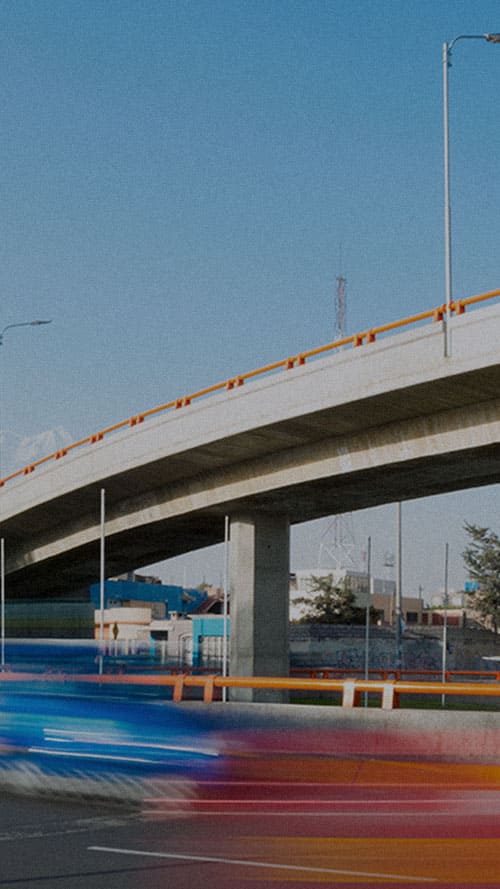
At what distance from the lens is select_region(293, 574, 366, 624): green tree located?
315 feet

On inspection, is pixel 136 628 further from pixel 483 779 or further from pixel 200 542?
pixel 483 779

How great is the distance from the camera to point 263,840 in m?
9.67

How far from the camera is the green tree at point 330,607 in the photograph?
95875 millimetres

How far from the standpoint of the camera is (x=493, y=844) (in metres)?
9.26

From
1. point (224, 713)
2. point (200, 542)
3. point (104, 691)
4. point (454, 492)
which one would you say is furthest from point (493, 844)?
point (200, 542)

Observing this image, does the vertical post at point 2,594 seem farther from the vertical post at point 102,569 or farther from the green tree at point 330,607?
the green tree at point 330,607

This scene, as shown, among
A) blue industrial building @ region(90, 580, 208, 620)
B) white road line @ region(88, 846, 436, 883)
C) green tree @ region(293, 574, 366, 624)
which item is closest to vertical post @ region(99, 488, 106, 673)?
white road line @ region(88, 846, 436, 883)

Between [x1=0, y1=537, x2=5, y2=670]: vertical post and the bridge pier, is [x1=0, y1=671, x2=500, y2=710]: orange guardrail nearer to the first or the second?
the bridge pier

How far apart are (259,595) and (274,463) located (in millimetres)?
5056

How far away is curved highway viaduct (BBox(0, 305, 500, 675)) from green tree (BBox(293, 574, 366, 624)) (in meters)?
45.7

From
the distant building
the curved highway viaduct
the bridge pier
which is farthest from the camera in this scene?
the distant building

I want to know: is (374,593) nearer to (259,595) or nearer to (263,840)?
(259,595)

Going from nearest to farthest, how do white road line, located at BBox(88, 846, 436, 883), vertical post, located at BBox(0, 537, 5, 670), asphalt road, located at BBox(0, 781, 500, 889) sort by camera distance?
white road line, located at BBox(88, 846, 436, 883) → asphalt road, located at BBox(0, 781, 500, 889) → vertical post, located at BBox(0, 537, 5, 670)

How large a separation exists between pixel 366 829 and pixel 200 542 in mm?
39572
